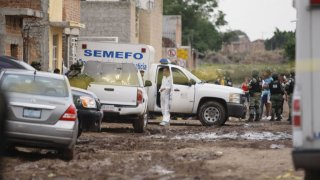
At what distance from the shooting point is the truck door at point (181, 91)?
24.5 metres

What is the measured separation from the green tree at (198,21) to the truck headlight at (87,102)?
257 feet

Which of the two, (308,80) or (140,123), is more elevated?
(308,80)

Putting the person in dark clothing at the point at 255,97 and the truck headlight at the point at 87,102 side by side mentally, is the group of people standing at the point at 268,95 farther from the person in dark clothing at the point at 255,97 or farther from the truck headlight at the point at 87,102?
the truck headlight at the point at 87,102

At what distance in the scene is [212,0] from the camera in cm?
10300

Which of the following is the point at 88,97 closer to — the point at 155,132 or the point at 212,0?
the point at 155,132

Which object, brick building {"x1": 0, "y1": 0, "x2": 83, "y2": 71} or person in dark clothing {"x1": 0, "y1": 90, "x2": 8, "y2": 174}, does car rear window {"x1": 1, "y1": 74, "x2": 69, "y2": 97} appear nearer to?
person in dark clothing {"x1": 0, "y1": 90, "x2": 8, "y2": 174}

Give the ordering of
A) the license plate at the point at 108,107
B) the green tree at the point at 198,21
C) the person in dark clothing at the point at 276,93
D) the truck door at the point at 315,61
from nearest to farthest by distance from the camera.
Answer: the truck door at the point at 315,61, the license plate at the point at 108,107, the person in dark clothing at the point at 276,93, the green tree at the point at 198,21

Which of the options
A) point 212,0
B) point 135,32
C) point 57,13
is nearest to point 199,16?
point 212,0

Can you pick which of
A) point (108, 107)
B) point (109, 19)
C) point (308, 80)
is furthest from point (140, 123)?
point (109, 19)

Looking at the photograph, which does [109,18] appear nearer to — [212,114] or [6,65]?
[212,114]

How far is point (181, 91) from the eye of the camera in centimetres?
2458

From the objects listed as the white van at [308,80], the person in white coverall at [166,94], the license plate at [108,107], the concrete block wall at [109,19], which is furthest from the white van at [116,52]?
the white van at [308,80]

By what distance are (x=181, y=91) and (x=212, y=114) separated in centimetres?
121

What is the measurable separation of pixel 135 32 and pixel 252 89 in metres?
16.2
